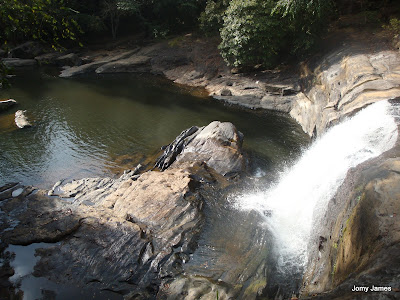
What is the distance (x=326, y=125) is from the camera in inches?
460

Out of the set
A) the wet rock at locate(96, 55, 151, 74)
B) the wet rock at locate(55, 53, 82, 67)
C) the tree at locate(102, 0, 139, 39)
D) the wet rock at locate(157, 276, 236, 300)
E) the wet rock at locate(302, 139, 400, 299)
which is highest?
the tree at locate(102, 0, 139, 39)

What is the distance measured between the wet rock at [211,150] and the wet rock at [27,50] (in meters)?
21.7

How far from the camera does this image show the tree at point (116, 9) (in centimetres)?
2528

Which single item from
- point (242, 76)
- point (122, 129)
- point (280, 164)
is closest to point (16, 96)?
point (122, 129)

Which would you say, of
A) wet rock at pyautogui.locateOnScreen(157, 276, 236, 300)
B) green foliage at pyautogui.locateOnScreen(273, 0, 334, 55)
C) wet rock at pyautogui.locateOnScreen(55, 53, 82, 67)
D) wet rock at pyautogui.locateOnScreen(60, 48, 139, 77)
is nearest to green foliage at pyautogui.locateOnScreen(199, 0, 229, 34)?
green foliage at pyautogui.locateOnScreen(273, 0, 334, 55)

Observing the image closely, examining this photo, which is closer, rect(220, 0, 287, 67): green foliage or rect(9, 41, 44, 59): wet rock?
rect(220, 0, 287, 67): green foliage

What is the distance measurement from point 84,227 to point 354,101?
31.3 ft

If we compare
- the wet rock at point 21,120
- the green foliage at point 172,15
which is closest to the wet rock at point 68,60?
the green foliage at point 172,15

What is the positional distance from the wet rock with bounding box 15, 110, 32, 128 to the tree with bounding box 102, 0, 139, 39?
45.1 feet

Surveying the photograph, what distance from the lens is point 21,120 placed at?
14.8 metres

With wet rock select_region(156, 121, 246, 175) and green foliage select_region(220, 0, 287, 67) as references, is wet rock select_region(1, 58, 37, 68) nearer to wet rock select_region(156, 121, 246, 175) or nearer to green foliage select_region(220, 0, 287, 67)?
green foliage select_region(220, 0, 287, 67)

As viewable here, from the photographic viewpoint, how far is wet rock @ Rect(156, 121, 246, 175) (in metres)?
10.4

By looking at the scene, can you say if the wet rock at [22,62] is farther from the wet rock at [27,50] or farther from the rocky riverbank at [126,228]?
the rocky riverbank at [126,228]

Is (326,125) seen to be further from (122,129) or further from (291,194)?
(122,129)
